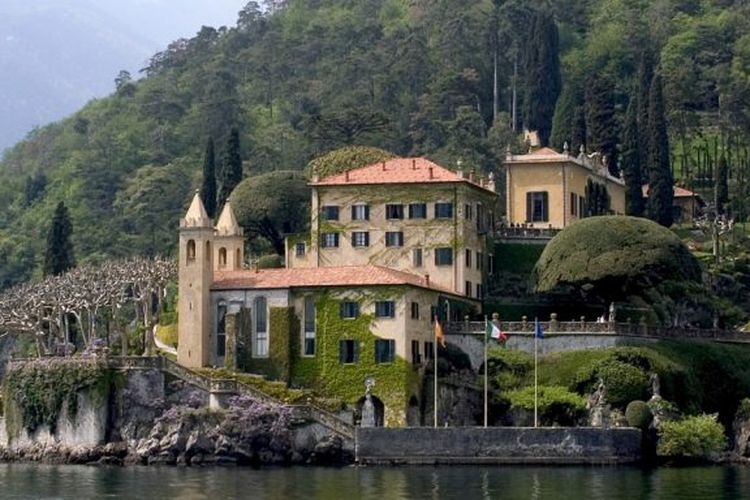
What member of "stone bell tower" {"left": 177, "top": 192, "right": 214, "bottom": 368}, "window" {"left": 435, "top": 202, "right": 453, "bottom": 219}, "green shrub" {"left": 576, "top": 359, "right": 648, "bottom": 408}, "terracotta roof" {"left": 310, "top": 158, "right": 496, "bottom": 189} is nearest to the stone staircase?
"stone bell tower" {"left": 177, "top": 192, "right": 214, "bottom": 368}

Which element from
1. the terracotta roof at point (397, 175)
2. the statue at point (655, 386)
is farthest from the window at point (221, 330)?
the statue at point (655, 386)

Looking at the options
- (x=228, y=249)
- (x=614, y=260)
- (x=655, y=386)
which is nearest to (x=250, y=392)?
(x=228, y=249)

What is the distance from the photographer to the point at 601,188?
117 metres

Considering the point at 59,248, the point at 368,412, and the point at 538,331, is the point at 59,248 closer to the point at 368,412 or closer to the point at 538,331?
the point at 368,412

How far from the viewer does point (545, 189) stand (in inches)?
4427

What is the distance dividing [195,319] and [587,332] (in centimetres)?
1866

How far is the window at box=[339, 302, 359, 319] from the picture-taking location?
9619cm

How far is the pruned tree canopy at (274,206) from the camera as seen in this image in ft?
376

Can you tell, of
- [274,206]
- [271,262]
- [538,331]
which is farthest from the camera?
[274,206]

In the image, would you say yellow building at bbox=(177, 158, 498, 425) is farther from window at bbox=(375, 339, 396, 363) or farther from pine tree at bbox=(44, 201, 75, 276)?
pine tree at bbox=(44, 201, 75, 276)

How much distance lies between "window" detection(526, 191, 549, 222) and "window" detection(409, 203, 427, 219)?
31.9 feet

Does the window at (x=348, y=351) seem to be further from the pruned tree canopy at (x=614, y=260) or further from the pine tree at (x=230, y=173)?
the pine tree at (x=230, y=173)

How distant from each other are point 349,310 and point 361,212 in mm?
10763

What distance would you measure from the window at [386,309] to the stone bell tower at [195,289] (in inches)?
330
